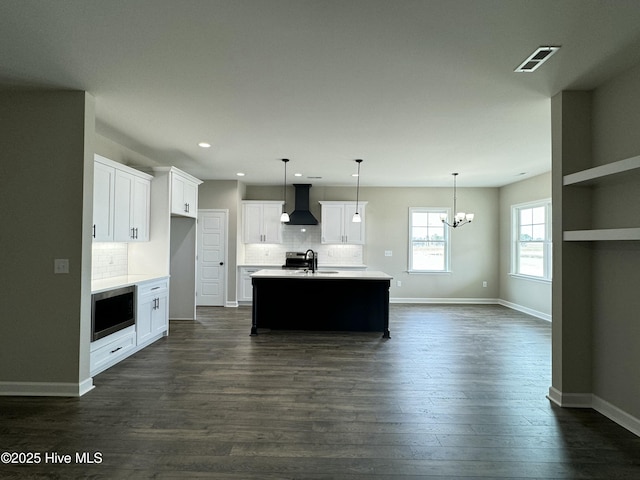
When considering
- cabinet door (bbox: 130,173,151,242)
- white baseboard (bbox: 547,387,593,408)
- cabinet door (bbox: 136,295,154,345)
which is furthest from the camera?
cabinet door (bbox: 130,173,151,242)

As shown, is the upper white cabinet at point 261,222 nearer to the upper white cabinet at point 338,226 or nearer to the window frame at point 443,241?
the upper white cabinet at point 338,226

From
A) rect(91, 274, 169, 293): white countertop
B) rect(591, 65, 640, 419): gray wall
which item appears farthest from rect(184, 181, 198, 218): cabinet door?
rect(591, 65, 640, 419): gray wall

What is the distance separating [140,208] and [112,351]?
2.02 metres

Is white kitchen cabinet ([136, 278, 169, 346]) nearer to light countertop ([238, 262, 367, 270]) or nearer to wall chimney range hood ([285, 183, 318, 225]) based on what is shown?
light countertop ([238, 262, 367, 270])

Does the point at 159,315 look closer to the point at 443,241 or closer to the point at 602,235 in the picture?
the point at 602,235

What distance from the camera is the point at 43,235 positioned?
3.12 metres

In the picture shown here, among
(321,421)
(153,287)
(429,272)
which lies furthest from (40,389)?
(429,272)

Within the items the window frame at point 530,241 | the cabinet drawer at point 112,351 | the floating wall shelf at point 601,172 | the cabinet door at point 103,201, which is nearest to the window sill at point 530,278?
the window frame at point 530,241

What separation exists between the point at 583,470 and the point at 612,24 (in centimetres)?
272

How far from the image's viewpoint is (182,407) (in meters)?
2.88

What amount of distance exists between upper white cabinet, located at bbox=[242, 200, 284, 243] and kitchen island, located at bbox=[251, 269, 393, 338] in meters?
2.62

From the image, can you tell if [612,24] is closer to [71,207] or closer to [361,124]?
[361,124]

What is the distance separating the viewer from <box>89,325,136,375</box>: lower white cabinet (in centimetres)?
354

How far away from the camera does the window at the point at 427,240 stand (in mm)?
8250
